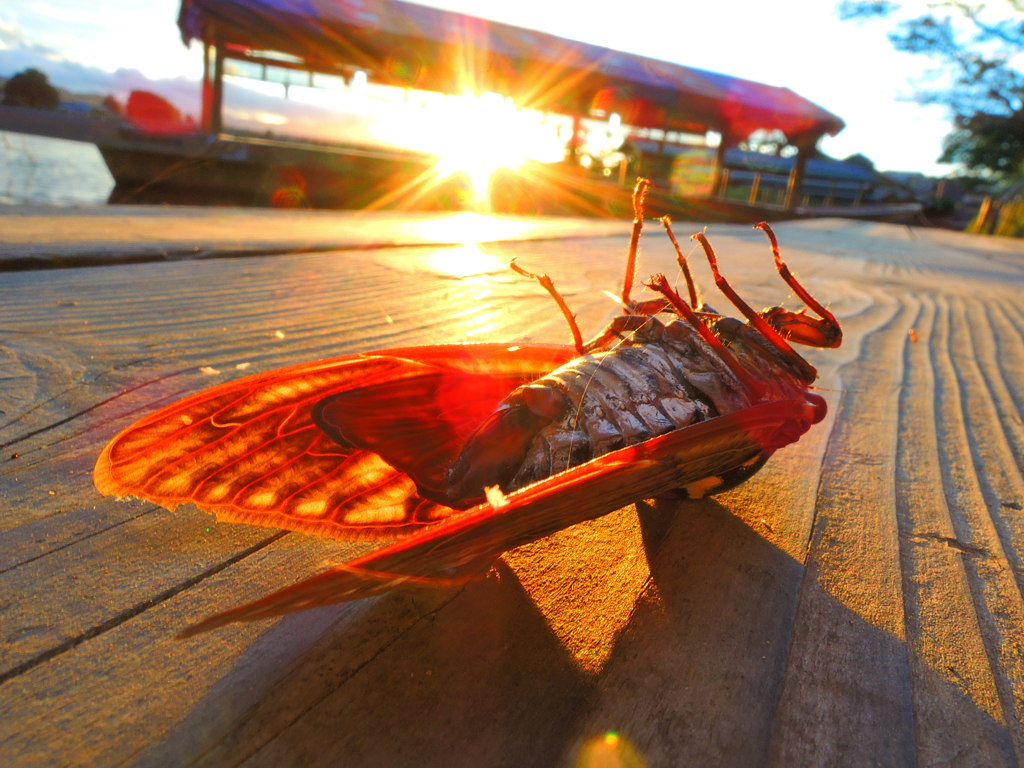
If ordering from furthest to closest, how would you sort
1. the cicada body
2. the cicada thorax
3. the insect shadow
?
the cicada thorax, the cicada body, the insect shadow

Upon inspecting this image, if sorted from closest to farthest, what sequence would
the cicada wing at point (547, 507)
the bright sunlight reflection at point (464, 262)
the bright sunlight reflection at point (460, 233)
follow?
the cicada wing at point (547, 507)
the bright sunlight reflection at point (464, 262)
the bright sunlight reflection at point (460, 233)

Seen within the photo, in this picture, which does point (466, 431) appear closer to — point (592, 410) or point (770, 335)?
point (592, 410)

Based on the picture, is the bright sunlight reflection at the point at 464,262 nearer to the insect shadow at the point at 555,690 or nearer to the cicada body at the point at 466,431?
the cicada body at the point at 466,431

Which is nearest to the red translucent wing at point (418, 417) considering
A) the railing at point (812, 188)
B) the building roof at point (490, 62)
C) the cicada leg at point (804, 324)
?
the cicada leg at point (804, 324)

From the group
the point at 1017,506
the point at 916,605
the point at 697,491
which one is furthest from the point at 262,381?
the point at 1017,506

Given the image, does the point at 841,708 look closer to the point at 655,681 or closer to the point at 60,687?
the point at 655,681

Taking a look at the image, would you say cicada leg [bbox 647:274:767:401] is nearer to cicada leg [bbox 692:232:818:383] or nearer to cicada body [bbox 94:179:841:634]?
cicada body [bbox 94:179:841:634]

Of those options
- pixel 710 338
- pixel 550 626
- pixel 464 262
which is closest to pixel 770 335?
pixel 710 338

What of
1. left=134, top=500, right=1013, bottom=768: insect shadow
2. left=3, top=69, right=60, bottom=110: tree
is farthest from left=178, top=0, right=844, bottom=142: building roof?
left=134, top=500, right=1013, bottom=768: insect shadow

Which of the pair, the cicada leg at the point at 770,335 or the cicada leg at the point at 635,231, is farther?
the cicada leg at the point at 635,231
